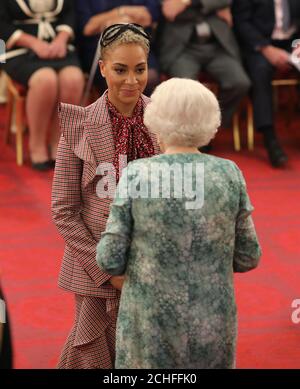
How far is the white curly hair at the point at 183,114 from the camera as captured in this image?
2791mm

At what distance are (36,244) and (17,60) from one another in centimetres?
198

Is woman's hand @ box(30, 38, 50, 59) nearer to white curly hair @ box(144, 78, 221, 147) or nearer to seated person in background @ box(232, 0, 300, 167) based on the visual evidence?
seated person in background @ box(232, 0, 300, 167)

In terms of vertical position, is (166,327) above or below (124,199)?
below

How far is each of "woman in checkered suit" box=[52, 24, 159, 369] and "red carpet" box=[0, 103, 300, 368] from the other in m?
0.98

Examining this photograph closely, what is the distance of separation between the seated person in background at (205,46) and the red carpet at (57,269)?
616 mm

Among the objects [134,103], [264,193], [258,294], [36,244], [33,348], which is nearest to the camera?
[134,103]

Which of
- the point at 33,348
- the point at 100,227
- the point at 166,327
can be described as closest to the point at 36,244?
the point at 33,348

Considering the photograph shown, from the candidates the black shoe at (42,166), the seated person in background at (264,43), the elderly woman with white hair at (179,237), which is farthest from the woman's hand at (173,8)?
the elderly woman with white hair at (179,237)

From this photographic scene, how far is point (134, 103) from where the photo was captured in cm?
340

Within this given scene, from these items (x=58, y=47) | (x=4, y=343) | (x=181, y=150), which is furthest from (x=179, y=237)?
(x=58, y=47)

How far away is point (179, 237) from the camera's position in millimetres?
2805

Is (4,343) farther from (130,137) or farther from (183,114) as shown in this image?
(130,137)
